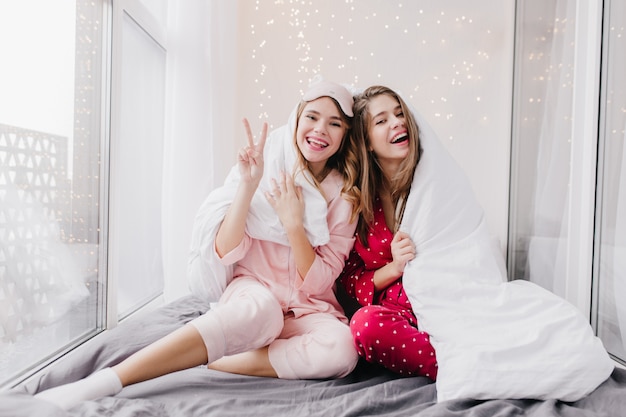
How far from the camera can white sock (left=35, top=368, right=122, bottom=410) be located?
899 mm

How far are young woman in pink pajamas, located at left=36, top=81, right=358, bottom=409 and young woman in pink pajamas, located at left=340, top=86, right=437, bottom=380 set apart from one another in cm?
5

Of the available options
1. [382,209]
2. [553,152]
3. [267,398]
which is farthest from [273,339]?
[553,152]

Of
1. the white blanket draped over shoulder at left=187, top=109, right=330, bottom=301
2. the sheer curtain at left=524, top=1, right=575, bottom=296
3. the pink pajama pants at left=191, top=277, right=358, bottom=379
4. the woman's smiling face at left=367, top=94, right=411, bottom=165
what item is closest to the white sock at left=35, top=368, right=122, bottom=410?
the pink pajama pants at left=191, top=277, right=358, bottom=379

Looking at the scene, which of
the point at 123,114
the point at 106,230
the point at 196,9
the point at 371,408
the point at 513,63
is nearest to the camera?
the point at 371,408

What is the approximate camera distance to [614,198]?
1.36 metres

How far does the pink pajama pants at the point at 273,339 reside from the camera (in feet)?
3.66

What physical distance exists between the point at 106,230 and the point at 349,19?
146 cm

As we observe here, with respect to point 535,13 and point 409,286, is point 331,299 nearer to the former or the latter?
point 409,286

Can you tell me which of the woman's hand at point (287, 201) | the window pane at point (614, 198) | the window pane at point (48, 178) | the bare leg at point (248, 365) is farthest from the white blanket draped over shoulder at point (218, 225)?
the window pane at point (614, 198)

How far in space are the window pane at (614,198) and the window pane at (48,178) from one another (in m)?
1.58

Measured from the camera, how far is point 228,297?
4.38 ft

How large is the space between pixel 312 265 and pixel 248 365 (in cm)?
33

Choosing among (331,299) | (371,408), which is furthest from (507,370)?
(331,299)

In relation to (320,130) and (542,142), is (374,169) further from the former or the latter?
(542,142)
